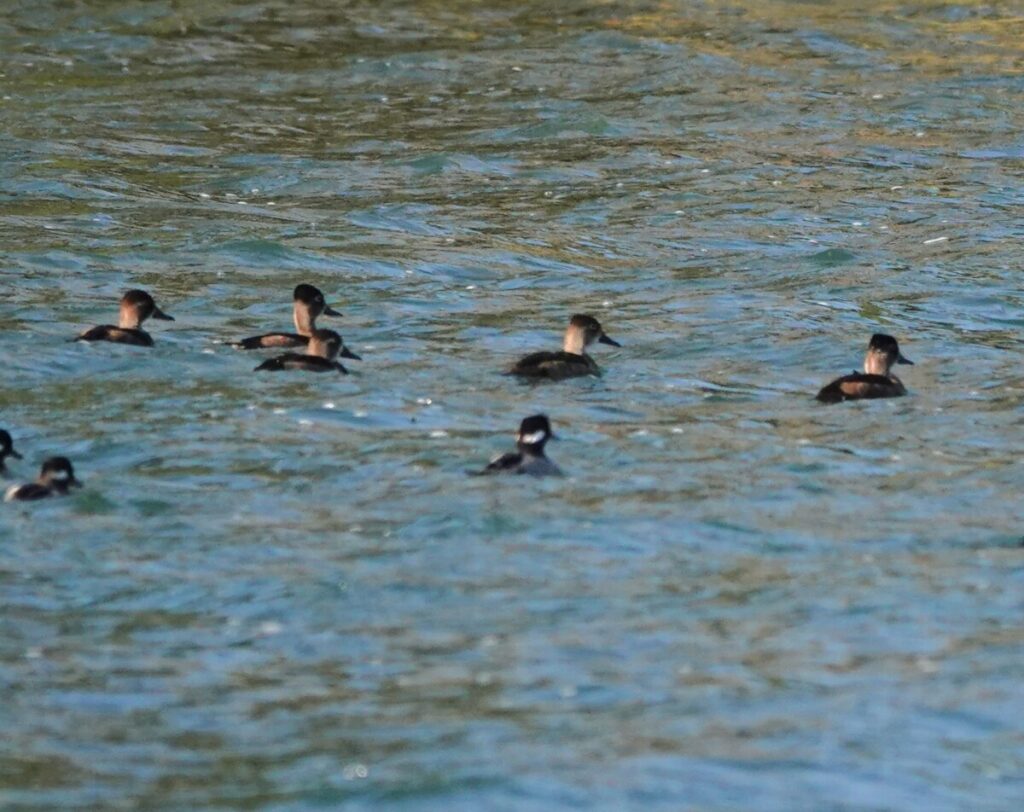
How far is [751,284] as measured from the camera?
18859 millimetres

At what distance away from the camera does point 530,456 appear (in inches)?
493

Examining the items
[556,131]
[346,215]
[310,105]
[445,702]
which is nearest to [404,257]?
[346,215]

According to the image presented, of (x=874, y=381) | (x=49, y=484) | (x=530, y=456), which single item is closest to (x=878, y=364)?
(x=874, y=381)

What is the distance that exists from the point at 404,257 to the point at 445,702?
10679mm

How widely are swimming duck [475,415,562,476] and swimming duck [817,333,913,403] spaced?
8.71 feet

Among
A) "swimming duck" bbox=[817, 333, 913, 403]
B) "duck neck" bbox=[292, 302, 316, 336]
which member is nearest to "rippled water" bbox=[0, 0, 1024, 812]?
"swimming duck" bbox=[817, 333, 913, 403]

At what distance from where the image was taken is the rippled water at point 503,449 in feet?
29.8

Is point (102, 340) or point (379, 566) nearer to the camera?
point (379, 566)

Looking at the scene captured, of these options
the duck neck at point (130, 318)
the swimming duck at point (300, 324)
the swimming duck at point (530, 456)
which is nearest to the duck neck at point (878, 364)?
the swimming duck at point (530, 456)

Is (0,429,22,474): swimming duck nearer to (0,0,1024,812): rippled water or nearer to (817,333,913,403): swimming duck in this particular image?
(0,0,1024,812): rippled water

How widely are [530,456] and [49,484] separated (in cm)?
276

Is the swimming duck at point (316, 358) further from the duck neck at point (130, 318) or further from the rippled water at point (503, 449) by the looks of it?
the duck neck at point (130, 318)

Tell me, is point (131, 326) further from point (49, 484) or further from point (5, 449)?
point (49, 484)

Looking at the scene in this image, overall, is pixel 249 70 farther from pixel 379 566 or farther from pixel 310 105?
pixel 379 566
